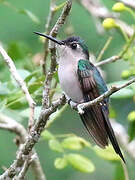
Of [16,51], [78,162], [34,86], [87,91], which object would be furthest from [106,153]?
[16,51]

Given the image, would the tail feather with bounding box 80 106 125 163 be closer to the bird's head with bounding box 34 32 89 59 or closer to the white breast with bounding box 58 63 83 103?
the white breast with bounding box 58 63 83 103

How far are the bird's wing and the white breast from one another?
3cm

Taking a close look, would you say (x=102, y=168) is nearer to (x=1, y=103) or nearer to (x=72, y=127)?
(x=72, y=127)

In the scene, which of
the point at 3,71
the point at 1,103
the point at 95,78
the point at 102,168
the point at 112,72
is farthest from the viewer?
the point at 102,168

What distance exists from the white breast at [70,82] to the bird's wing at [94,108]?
0.03 m

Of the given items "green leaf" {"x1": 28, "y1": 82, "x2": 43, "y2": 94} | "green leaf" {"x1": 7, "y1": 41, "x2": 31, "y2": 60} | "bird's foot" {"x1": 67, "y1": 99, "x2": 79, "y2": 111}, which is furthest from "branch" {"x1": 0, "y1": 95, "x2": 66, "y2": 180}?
"green leaf" {"x1": 7, "y1": 41, "x2": 31, "y2": 60}

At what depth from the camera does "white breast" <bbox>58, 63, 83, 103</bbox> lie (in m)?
2.94

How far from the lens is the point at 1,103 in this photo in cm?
279

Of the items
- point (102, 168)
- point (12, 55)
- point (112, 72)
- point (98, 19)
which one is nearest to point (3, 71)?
point (12, 55)

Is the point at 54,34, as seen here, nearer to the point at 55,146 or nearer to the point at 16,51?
the point at 55,146

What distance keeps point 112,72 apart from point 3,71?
2.33 meters

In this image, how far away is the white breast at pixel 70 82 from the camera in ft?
9.65

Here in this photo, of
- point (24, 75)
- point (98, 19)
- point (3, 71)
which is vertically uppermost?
point (98, 19)

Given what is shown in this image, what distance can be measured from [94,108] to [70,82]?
0.62 ft
